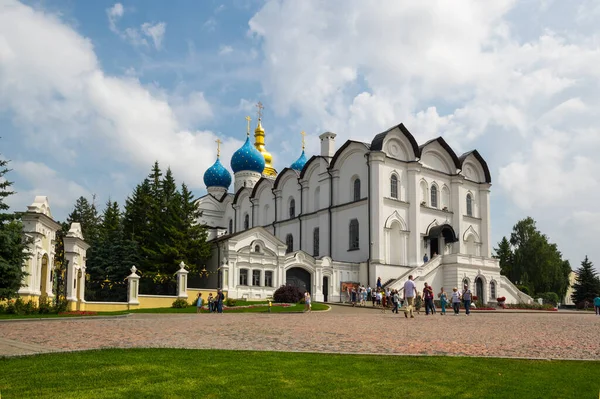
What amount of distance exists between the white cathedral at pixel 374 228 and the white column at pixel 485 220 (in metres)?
0.09

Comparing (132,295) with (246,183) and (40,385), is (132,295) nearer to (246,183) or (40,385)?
(40,385)

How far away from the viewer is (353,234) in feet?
152

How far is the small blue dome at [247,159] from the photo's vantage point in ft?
217

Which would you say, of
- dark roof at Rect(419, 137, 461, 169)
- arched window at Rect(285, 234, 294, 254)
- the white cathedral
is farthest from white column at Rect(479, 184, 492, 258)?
arched window at Rect(285, 234, 294, 254)

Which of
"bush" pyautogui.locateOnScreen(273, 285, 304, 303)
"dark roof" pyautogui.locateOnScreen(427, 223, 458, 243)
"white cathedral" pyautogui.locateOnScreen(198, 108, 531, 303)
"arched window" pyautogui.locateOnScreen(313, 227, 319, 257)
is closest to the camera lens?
"bush" pyautogui.locateOnScreen(273, 285, 304, 303)

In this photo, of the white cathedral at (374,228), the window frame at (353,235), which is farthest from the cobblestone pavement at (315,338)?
the window frame at (353,235)

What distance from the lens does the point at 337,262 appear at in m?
43.7

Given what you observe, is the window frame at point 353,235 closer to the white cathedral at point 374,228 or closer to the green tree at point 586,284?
the white cathedral at point 374,228

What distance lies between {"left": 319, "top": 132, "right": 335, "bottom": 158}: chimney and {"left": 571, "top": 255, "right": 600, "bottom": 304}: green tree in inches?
1117

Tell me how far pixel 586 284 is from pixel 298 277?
103ft

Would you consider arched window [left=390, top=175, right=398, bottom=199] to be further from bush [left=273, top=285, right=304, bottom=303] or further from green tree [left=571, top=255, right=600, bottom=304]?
green tree [left=571, top=255, right=600, bottom=304]

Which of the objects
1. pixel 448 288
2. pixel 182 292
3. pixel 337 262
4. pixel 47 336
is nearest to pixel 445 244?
pixel 448 288

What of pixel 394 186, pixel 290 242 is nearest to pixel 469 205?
pixel 394 186

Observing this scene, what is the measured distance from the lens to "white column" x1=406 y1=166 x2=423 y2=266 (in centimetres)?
4516
